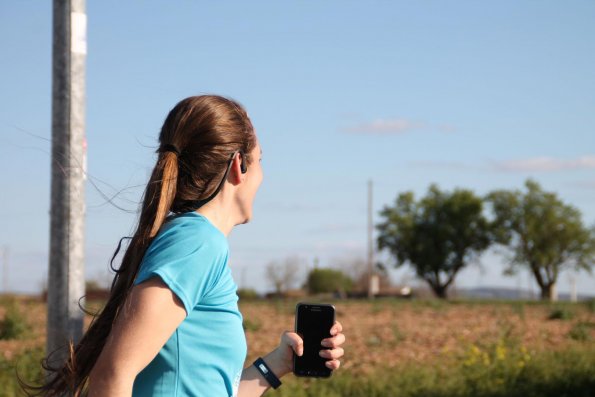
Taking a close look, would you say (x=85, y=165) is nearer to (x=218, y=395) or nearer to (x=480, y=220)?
(x=218, y=395)

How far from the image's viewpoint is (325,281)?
68.9 metres

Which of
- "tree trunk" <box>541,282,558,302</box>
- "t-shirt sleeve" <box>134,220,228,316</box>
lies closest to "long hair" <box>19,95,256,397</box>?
"t-shirt sleeve" <box>134,220,228,316</box>

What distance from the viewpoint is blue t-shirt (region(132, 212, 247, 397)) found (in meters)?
2.18

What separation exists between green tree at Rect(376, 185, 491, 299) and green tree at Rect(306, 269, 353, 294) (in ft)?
31.2

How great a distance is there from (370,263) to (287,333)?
6613cm

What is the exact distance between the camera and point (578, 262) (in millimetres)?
75812

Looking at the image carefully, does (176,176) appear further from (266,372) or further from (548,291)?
(548,291)

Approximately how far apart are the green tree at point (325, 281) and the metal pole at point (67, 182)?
62.7 metres

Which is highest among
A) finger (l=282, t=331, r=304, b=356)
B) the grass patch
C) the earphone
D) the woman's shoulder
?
the earphone

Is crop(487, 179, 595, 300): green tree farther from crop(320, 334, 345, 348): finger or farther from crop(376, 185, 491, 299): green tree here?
crop(320, 334, 345, 348): finger

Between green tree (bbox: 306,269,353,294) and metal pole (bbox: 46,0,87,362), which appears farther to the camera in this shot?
green tree (bbox: 306,269,353,294)

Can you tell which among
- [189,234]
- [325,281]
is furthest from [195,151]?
[325,281]

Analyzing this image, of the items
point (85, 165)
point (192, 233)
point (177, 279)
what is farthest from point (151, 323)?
point (85, 165)

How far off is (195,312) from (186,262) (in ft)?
0.55
